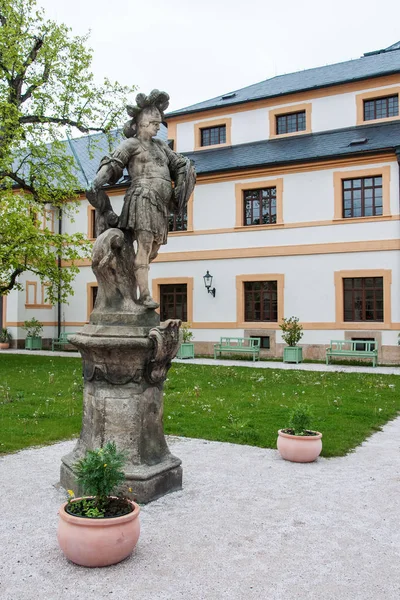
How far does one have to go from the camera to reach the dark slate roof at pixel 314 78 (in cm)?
2070

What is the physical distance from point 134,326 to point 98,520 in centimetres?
185

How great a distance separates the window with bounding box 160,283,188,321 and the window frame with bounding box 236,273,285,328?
2.36 m

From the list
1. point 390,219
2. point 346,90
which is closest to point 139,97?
point 390,219

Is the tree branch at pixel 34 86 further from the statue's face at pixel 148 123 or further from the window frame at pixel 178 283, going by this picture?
the statue's face at pixel 148 123

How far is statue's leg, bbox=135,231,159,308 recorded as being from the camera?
4996 mm

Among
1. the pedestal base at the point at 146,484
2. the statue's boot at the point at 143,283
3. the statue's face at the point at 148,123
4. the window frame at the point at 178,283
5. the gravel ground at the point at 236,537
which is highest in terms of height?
the statue's face at the point at 148,123

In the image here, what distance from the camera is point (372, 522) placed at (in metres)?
4.19

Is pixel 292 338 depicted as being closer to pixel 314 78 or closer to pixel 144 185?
pixel 314 78

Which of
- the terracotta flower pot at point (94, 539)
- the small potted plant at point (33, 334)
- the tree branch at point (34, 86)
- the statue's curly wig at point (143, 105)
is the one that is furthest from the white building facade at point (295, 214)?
the terracotta flower pot at point (94, 539)

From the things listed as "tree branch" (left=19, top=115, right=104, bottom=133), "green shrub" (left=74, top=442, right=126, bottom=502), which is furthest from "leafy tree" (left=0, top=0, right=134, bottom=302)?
"green shrub" (left=74, top=442, right=126, bottom=502)

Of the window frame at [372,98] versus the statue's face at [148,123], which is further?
the window frame at [372,98]

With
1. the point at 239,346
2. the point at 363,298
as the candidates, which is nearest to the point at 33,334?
the point at 239,346

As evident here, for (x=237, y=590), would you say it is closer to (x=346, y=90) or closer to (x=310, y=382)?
(x=310, y=382)

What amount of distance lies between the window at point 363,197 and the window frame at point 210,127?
5925 millimetres
